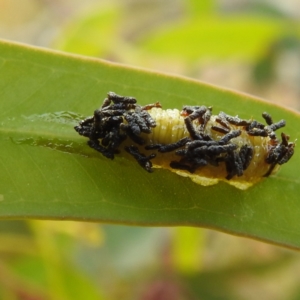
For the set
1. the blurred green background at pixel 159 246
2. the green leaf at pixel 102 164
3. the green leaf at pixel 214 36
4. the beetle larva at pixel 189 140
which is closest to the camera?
the green leaf at pixel 102 164

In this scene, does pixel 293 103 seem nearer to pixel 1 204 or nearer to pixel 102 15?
pixel 102 15

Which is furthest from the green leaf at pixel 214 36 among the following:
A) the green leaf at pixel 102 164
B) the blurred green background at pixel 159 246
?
the green leaf at pixel 102 164

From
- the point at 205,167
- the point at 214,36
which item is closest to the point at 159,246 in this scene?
the point at 214,36

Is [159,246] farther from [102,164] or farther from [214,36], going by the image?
[102,164]

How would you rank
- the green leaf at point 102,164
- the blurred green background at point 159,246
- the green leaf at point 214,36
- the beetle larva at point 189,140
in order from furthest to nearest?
the green leaf at point 214,36, the blurred green background at point 159,246, the beetle larva at point 189,140, the green leaf at point 102,164

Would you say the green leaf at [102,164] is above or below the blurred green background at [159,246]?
above

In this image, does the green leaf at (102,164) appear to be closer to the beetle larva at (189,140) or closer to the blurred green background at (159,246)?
the beetle larva at (189,140)

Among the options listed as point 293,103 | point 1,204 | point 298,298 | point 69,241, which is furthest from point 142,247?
point 293,103
